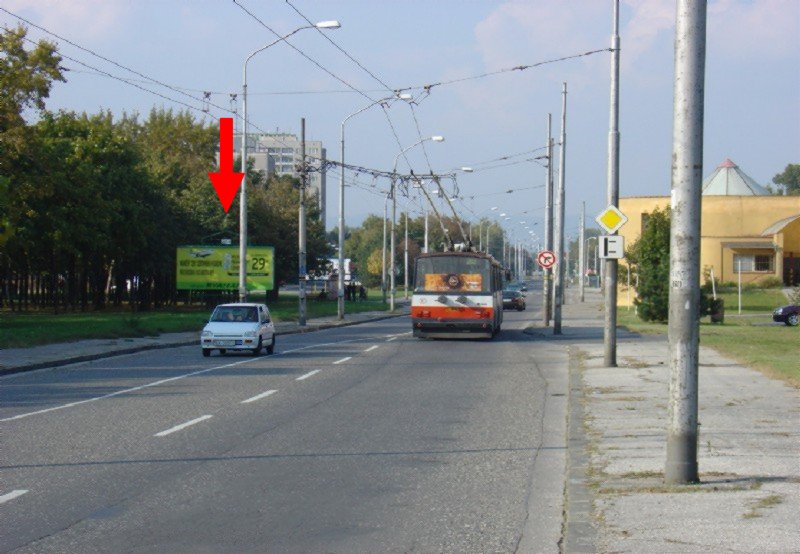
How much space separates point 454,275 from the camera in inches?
1390

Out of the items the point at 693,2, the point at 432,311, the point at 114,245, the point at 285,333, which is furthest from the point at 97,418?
the point at 114,245

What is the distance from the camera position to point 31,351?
2775cm

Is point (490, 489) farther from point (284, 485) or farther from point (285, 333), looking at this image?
point (285, 333)

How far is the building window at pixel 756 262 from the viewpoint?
78812mm

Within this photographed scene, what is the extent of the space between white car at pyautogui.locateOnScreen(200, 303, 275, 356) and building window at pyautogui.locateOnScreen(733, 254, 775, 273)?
58061 mm

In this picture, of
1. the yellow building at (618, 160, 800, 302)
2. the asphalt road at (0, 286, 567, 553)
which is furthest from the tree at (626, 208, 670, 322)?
the yellow building at (618, 160, 800, 302)

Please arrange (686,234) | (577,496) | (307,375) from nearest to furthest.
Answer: (686,234)
(577,496)
(307,375)

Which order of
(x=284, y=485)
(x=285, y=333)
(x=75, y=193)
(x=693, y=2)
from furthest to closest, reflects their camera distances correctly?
1. (x=75, y=193)
2. (x=285, y=333)
3. (x=284, y=485)
4. (x=693, y=2)

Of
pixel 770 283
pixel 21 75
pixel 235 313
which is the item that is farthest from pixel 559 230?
pixel 770 283

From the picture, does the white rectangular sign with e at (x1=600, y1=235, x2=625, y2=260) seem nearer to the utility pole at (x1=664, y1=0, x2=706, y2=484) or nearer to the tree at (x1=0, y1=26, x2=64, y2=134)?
the utility pole at (x1=664, y1=0, x2=706, y2=484)

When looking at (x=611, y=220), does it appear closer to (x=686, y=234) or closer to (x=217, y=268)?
(x=686, y=234)

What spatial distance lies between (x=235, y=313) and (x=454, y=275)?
9441 mm

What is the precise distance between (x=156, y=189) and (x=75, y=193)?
1748cm

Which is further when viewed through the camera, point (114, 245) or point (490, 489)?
point (114, 245)
